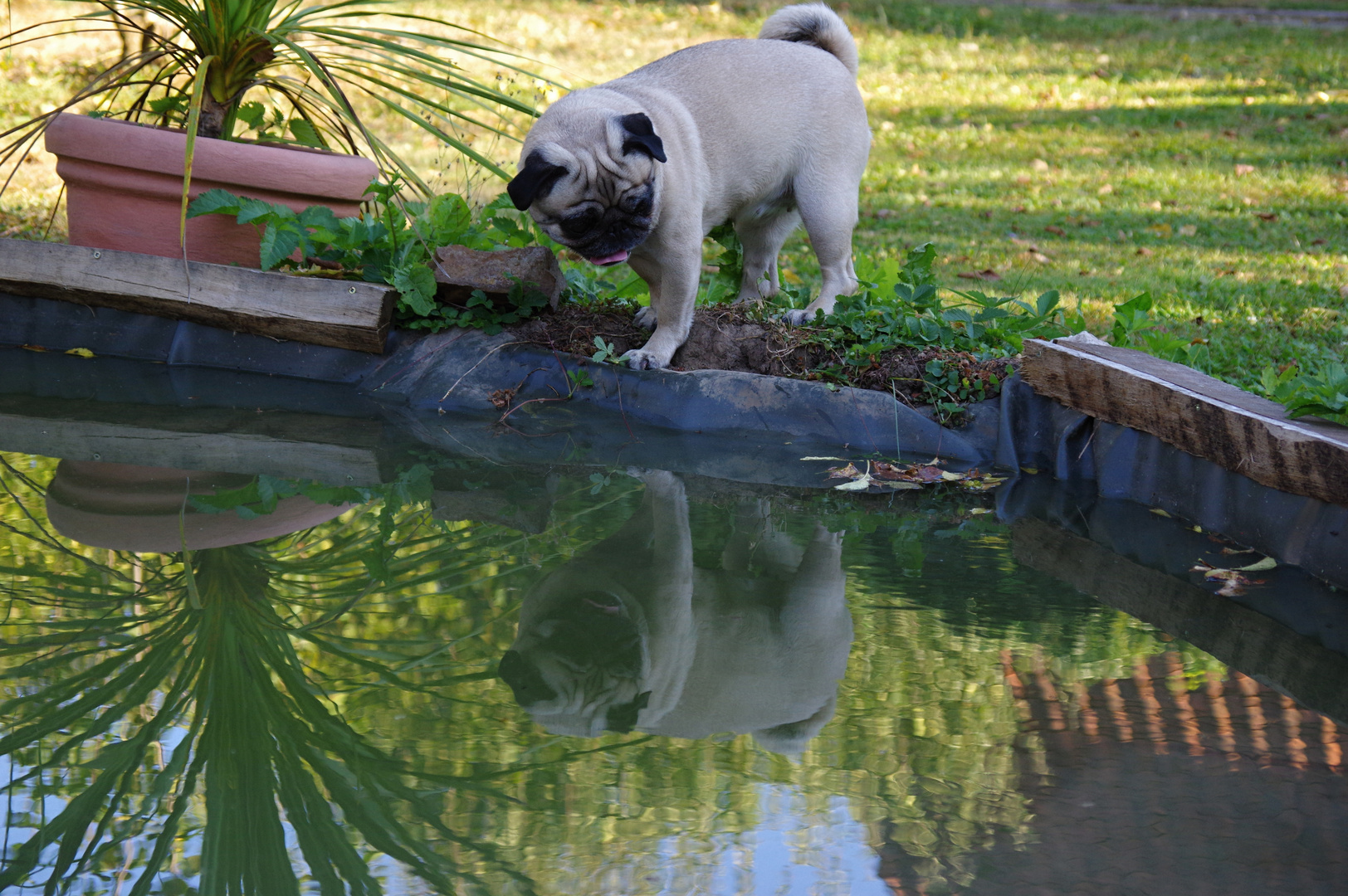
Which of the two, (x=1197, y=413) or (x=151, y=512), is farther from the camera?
(x=1197, y=413)

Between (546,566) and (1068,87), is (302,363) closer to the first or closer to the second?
(546,566)

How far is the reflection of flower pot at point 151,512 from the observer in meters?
2.62

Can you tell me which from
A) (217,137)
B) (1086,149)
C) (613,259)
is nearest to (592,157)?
(613,259)

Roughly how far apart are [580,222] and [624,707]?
1.76 meters

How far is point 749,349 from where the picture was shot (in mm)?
3980

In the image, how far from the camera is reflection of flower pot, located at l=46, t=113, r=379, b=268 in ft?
13.0

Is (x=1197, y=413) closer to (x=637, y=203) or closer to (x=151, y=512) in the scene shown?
(x=637, y=203)

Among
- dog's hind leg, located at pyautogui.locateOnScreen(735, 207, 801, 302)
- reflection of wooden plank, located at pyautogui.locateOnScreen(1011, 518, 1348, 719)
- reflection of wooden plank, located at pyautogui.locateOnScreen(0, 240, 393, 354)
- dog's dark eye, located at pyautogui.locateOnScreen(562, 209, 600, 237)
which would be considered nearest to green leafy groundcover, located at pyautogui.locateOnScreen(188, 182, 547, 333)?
reflection of wooden plank, located at pyautogui.locateOnScreen(0, 240, 393, 354)

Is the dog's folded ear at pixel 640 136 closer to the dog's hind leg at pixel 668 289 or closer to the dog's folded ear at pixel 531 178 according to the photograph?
the dog's folded ear at pixel 531 178

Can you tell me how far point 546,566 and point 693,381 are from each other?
1387 millimetres

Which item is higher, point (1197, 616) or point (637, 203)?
point (637, 203)

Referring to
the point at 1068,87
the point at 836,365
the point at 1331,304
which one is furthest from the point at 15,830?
the point at 1068,87

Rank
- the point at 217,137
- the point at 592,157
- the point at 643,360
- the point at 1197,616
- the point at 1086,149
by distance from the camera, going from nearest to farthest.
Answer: the point at 1197,616 < the point at 592,157 < the point at 643,360 < the point at 217,137 < the point at 1086,149

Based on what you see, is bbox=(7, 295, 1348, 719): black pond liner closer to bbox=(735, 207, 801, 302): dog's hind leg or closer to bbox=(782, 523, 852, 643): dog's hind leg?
bbox=(782, 523, 852, 643): dog's hind leg
